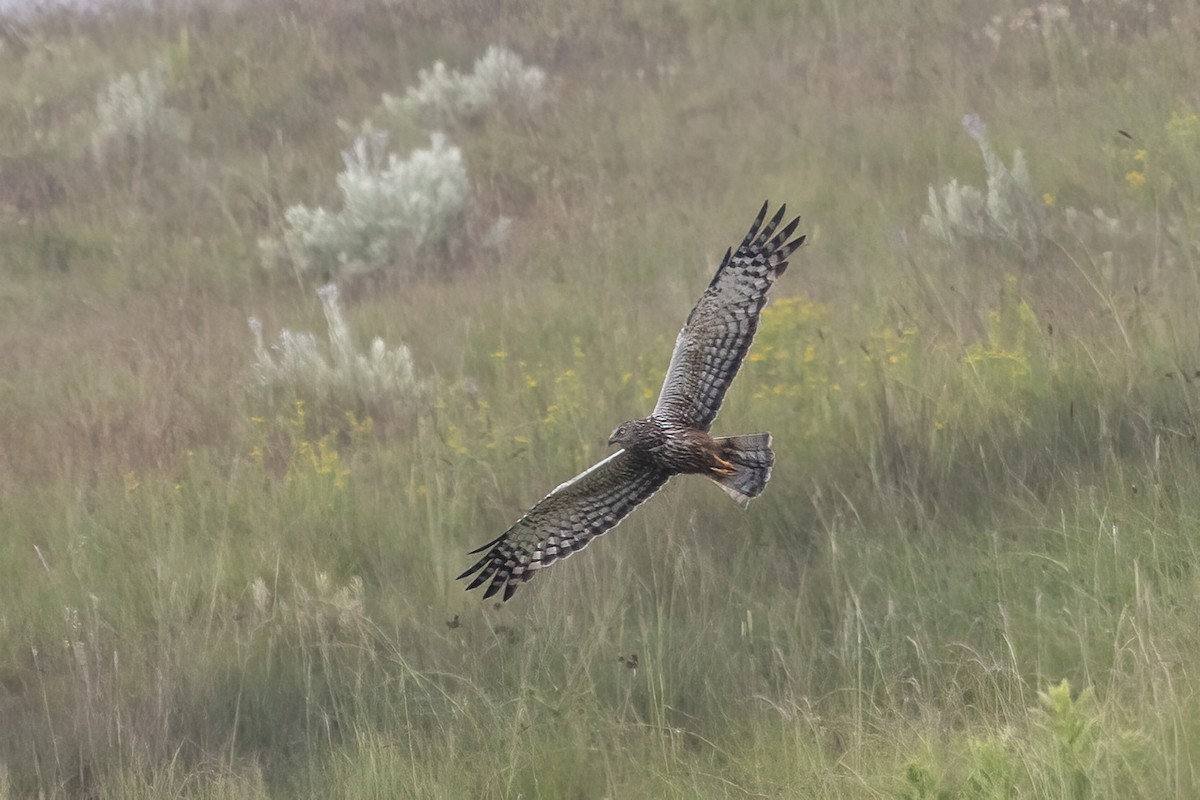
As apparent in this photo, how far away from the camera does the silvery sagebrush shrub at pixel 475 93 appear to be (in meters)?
12.4

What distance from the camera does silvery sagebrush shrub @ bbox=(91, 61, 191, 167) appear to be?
12.9 metres

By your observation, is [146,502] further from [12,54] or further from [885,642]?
[12,54]

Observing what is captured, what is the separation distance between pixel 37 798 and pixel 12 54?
1355cm

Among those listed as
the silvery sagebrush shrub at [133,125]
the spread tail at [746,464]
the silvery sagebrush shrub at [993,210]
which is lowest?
the spread tail at [746,464]

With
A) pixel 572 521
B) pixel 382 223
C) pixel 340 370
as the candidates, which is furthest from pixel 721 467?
pixel 382 223

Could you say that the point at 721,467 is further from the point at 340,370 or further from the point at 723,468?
the point at 340,370

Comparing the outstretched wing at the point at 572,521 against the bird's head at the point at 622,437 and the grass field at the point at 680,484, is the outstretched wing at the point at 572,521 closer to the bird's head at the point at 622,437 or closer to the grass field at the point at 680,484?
the bird's head at the point at 622,437

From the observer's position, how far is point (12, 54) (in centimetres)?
1619

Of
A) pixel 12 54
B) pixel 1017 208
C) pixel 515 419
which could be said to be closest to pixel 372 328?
pixel 515 419

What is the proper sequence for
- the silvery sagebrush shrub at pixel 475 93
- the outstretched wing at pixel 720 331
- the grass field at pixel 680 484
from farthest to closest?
the silvery sagebrush shrub at pixel 475 93
the outstretched wing at pixel 720 331
the grass field at pixel 680 484

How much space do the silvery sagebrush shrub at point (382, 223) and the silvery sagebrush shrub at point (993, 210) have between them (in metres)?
3.68

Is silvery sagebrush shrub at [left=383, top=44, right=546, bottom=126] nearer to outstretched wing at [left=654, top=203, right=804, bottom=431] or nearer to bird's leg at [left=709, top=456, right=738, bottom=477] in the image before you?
outstretched wing at [left=654, top=203, right=804, bottom=431]

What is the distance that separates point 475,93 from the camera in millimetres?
12391

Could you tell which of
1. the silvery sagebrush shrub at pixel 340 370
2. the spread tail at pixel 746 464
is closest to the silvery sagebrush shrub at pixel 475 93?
the silvery sagebrush shrub at pixel 340 370
